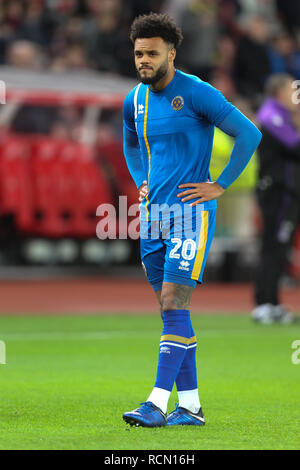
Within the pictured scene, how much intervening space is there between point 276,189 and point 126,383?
4745 millimetres

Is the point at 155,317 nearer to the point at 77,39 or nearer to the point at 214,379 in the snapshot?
the point at 214,379

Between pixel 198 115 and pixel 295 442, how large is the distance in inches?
75.1

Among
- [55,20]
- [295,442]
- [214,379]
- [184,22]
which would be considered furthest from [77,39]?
[295,442]

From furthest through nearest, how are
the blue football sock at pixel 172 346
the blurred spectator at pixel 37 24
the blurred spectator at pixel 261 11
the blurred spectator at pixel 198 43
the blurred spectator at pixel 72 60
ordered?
the blurred spectator at pixel 261 11 → the blurred spectator at pixel 198 43 → the blurred spectator at pixel 37 24 → the blurred spectator at pixel 72 60 → the blue football sock at pixel 172 346

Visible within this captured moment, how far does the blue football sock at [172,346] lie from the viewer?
5980 millimetres

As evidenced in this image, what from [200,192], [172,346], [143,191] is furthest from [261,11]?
[172,346]

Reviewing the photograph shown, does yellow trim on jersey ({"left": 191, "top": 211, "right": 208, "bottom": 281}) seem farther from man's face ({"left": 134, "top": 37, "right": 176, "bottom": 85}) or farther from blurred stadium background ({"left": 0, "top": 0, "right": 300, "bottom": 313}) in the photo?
blurred stadium background ({"left": 0, "top": 0, "right": 300, "bottom": 313})

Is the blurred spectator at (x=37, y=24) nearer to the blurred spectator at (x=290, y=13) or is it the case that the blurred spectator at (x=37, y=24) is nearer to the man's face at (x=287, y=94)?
the blurred spectator at (x=290, y=13)

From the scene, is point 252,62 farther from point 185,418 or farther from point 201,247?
point 185,418

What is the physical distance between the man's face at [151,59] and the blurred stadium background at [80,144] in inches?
326

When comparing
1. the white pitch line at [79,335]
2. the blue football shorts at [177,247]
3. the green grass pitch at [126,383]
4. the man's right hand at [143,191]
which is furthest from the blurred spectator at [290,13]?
the blue football shorts at [177,247]

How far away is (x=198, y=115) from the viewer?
6.12 meters

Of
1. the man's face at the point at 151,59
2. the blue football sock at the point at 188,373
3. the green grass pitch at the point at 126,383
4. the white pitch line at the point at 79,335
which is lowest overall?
the white pitch line at the point at 79,335

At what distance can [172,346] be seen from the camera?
6.04 metres
